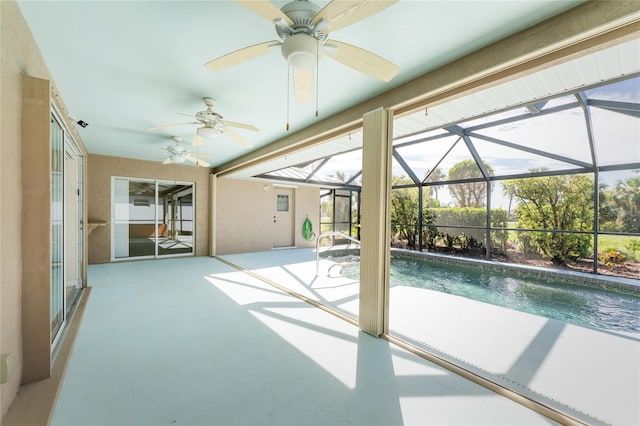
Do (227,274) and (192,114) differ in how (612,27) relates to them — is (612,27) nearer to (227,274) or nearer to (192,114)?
(192,114)

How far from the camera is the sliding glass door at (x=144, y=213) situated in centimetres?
646

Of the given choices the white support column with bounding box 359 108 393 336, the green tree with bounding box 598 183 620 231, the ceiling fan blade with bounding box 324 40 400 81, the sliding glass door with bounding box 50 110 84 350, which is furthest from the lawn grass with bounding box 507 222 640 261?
the sliding glass door with bounding box 50 110 84 350

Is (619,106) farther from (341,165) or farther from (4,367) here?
(4,367)

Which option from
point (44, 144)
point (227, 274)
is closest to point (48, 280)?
point (44, 144)

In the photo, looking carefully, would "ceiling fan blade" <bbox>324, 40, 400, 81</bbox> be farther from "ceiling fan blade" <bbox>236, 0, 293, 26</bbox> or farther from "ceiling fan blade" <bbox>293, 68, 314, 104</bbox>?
"ceiling fan blade" <bbox>236, 0, 293, 26</bbox>

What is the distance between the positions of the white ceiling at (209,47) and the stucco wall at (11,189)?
25cm

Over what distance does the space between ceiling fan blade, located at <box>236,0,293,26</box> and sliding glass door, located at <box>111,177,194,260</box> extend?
262 inches

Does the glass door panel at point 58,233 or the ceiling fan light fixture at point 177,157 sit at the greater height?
the ceiling fan light fixture at point 177,157

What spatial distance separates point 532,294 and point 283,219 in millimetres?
7254

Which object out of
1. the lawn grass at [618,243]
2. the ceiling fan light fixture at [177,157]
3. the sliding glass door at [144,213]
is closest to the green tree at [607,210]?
the lawn grass at [618,243]

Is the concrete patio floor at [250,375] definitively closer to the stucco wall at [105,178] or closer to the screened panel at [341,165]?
the stucco wall at [105,178]

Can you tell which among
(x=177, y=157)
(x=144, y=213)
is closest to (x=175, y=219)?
Result: (x=144, y=213)

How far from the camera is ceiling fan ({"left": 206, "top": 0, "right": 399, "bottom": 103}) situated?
4.61ft

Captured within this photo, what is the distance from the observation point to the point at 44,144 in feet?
6.23
